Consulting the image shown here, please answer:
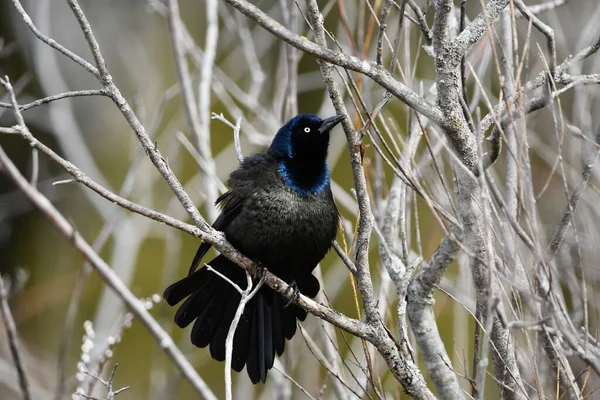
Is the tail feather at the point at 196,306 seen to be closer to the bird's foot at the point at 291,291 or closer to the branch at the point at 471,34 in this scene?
the bird's foot at the point at 291,291

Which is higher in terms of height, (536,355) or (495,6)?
(495,6)

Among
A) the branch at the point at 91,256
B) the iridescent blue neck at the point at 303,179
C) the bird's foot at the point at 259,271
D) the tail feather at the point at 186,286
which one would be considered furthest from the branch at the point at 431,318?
the tail feather at the point at 186,286

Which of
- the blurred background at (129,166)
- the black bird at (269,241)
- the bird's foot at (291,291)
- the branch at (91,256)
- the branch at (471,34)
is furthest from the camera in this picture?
the blurred background at (129,166)

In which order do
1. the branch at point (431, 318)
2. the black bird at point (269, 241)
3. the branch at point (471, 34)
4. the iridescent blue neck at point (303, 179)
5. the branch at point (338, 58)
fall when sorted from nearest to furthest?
the branch at point (338, 58) < the branch at point (471, 34) < the branch at point (431, 318) < the black bird at point (269, 241) < the iridescent blue neck at point (303, 179)

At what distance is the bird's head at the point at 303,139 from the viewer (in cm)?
412

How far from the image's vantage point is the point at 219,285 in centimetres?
411

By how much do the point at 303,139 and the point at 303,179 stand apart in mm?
294

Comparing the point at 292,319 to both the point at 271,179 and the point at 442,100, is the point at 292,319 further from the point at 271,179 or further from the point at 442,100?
the point at 442,100

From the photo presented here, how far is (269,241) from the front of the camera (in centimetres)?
379

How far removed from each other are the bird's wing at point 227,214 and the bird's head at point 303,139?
34 cm

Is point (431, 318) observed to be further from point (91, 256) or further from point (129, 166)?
point (129, 166)

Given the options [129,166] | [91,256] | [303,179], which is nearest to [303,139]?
[303,179]

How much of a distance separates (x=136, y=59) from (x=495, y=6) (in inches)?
219

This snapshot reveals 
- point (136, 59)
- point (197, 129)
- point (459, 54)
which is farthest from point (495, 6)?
point (136, 59)
